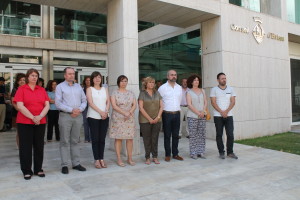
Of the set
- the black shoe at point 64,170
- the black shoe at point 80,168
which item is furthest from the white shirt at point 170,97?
the black shoe at point 64,170

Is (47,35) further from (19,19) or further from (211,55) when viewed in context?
(211,55)

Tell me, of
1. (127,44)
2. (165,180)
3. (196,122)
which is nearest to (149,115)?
(196,122)

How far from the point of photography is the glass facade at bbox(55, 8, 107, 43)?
15.1m

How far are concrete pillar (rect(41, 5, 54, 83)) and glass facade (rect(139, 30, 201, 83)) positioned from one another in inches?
200

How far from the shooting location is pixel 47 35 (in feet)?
47.9

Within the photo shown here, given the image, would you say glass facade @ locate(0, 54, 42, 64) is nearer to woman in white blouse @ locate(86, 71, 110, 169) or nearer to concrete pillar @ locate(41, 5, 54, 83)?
concrete pillar @ locate(41, 5, 54, 83)

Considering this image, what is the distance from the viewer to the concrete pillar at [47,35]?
14453 mm

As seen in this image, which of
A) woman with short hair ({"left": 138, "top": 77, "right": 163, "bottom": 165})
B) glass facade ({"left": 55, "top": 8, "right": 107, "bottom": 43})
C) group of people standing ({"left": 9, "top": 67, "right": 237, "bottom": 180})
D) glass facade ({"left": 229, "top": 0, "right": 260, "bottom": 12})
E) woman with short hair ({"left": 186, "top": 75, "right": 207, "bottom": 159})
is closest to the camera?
group of people standing ({"left": 9, "top": 67, "right": 237, "bottom": 180})

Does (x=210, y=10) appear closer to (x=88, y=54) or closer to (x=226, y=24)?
(x=226, y=24)

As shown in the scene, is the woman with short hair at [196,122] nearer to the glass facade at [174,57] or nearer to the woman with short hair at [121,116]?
the woman with short hair at [121,116]

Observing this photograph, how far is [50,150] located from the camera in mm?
6703

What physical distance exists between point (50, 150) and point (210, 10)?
18.0 feet

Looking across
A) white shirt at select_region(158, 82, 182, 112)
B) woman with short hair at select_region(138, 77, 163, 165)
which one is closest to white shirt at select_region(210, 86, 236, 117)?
white shirt at select_region(158, 82, 182, 112)

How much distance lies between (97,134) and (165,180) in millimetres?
1506
